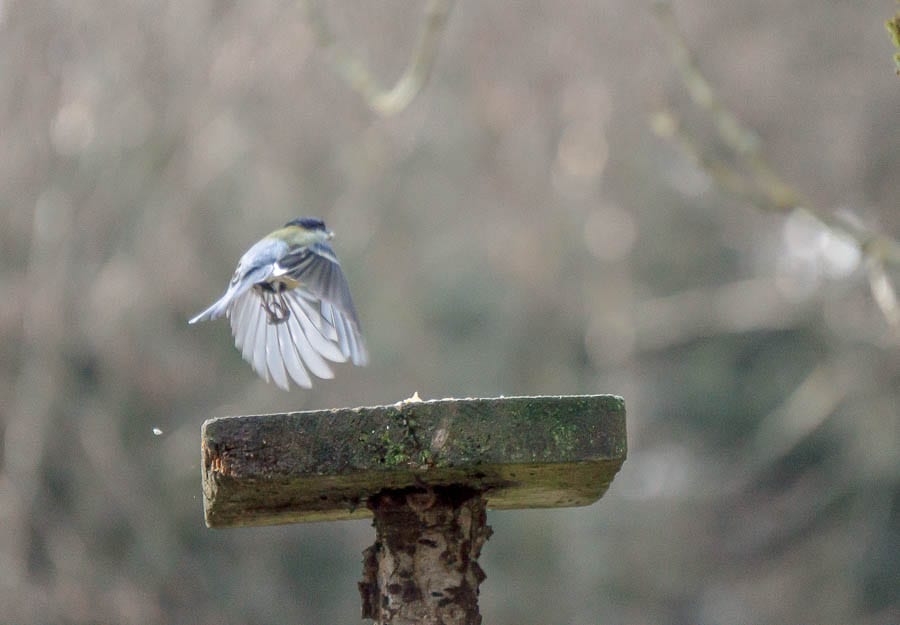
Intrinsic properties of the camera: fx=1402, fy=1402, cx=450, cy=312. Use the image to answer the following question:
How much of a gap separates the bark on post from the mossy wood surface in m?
0.13

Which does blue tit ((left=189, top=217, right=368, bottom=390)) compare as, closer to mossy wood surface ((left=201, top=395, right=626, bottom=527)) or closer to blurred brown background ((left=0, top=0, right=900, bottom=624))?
mossy wood surface ((left=201, top=395, right=626, bottom=527))

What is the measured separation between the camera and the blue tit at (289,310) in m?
3.40

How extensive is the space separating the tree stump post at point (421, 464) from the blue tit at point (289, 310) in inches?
37.3

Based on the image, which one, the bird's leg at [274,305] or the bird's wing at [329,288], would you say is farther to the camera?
the bird's leg at [274,305]

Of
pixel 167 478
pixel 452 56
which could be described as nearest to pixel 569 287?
pixel 452 56

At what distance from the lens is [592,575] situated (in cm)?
1220

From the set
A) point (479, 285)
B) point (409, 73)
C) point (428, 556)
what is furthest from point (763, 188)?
point (479, 285)

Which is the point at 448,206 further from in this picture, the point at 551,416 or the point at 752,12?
the point at 551,416

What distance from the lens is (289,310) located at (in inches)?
145

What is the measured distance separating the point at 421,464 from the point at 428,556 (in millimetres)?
248

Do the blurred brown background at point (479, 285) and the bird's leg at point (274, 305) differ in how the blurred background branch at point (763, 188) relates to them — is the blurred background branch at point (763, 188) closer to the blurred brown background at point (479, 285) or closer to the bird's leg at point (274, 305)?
the bird's leg at point (274, 305)

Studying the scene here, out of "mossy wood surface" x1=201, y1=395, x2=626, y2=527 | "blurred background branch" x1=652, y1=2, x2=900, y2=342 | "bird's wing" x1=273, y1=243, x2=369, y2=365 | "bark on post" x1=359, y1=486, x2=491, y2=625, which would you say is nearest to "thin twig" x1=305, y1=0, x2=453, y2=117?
"blurred background branch" x1=652, y1=2, x2=900, y2=342

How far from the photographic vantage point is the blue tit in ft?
11.1

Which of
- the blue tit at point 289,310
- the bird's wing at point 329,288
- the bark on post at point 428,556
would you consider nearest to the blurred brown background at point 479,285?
the blue tit at point 289,310
